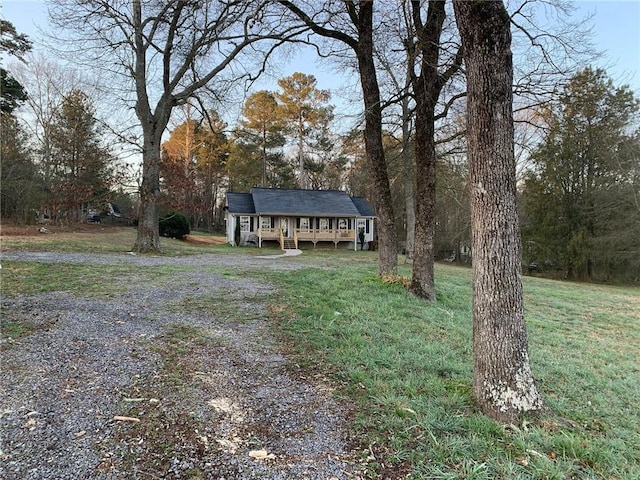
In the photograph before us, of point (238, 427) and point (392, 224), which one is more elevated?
point (392, 224)

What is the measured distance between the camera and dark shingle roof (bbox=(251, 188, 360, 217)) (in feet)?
73.9

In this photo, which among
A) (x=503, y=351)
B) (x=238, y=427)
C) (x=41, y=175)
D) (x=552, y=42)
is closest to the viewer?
(x=238, y=427)

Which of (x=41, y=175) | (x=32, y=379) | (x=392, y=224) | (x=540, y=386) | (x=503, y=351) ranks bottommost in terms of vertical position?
(x=540, y=386)

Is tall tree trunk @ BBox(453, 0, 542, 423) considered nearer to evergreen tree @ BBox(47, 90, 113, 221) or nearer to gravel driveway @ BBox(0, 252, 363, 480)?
gravel driveway @ BBox(0, 252, 363, 480)

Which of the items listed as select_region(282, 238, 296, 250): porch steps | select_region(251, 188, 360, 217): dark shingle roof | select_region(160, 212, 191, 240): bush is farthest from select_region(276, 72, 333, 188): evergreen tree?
select_region(160, 212, 191, 240): bush

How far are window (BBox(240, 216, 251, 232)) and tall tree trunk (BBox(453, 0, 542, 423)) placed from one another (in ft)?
68.6

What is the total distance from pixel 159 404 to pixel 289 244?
1977 centimetres

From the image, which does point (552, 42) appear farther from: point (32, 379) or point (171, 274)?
point (171, 274)

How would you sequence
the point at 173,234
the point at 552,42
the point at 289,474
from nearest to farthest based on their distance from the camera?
the point at 289,474, the point at 552,42, the point at 173,234

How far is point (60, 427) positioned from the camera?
2.09m

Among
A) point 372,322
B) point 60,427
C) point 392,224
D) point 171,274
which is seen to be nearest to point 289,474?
point 60,427

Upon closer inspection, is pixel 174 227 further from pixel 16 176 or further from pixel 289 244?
pixel 16 176

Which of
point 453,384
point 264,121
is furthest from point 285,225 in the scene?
point 453,384

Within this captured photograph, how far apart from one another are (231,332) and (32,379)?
1802 mm
